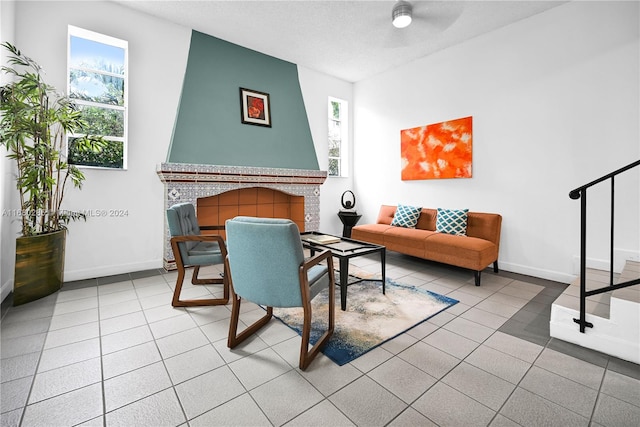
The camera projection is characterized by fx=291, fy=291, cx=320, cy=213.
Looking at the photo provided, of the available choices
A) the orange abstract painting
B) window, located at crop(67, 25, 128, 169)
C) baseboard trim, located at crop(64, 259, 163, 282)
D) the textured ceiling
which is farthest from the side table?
window, located at crop(67, 25, 128, 169)

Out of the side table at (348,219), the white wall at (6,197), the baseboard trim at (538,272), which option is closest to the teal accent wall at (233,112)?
the side table at (348,219)

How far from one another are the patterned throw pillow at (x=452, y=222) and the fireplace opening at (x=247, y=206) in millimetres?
2332

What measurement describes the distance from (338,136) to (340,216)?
5.82 feet

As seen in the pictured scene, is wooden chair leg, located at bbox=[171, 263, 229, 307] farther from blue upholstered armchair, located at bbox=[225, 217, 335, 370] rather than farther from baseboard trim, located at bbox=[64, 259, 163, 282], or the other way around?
baseboard trim, located at bbox=[64, 259, 163, 282]

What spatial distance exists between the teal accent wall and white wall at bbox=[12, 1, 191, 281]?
0.18 meters

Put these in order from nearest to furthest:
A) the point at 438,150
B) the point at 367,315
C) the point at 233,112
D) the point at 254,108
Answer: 1. the point at 367,315
2. the point at 233,112
3. the point at 438,150
4. the point at 254,108

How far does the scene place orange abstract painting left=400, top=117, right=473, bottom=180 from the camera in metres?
4.30

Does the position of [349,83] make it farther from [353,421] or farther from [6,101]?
[353,421]

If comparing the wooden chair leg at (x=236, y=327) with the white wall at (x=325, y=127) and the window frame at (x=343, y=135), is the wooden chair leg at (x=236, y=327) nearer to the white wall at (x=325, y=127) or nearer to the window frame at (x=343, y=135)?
the white wall at (x=325, y=127)

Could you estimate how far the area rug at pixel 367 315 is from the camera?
82.0 inches

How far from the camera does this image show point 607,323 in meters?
2.01

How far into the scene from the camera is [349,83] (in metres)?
6.13

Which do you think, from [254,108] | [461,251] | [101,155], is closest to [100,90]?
[101,155]

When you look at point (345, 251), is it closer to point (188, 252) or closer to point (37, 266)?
point (188, 252)
